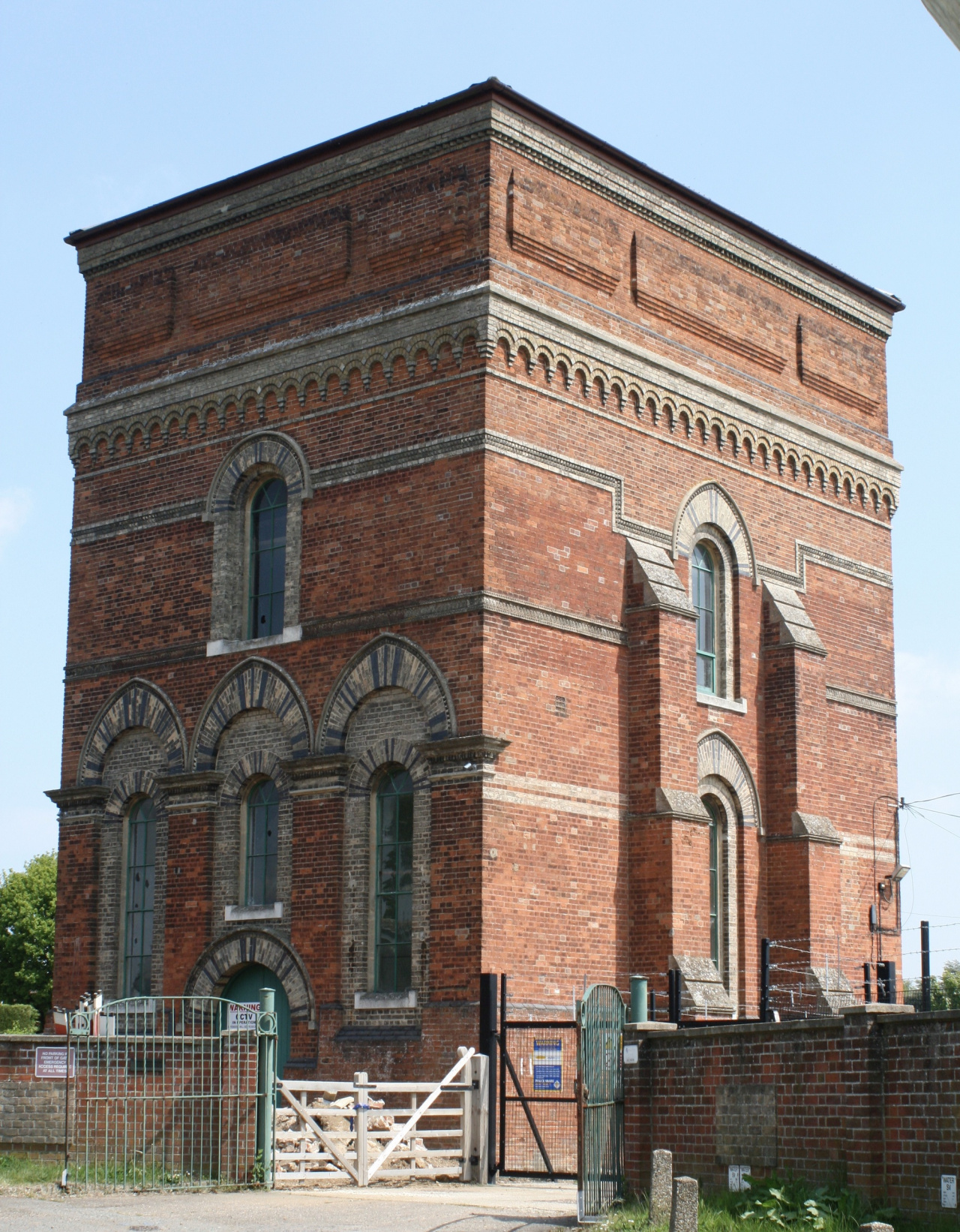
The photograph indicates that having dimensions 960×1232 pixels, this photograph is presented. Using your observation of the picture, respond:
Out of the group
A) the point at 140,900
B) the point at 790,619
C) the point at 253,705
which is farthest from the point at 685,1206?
the point at 790,619

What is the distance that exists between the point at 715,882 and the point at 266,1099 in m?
8.89

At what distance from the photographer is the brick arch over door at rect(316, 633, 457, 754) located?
22328 mm

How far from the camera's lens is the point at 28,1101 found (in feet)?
62.3

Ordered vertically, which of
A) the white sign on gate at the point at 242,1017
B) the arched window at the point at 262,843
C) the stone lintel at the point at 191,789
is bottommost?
the white sign on gate at the point at 242,1017

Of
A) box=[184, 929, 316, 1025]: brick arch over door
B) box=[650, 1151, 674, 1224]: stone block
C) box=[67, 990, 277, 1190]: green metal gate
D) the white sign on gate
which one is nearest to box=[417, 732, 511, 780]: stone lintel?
box=[184, 929, 316, 1025]: brick arch over door

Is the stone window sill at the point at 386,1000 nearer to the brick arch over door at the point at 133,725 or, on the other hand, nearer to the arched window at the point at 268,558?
the brick arch over door at the point at 133,725

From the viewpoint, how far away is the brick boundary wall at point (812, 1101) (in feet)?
44.3

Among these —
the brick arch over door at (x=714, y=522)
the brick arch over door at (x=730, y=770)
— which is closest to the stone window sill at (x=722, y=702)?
the brick arch over door at (x=730, y=770)

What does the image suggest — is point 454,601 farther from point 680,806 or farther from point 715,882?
point 715,882

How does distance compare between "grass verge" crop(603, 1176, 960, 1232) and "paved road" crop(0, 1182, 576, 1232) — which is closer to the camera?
"grass verge" crop(603, 1176, 960, 1232)

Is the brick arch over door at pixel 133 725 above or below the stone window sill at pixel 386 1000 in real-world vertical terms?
above

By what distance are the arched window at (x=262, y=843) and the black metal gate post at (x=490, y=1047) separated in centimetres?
456

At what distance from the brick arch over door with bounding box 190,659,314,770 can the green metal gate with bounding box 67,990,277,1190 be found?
18.1 ft

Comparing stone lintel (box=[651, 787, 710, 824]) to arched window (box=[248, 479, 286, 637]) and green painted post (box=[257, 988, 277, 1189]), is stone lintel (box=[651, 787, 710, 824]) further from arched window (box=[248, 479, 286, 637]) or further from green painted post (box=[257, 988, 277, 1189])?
green painted post (box=[257, 988, 277, 1189])
